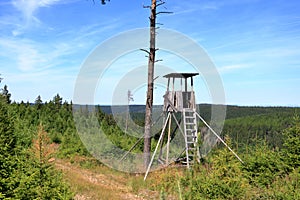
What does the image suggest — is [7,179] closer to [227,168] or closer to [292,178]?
[227,168]

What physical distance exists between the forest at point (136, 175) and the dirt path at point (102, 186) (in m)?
0.12

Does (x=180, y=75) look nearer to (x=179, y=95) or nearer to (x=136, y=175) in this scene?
(x=179, y=95)

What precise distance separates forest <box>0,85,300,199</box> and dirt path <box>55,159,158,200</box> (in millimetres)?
122

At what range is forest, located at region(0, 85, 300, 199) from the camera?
5.44 m

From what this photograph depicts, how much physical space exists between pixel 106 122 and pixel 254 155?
11.1 m

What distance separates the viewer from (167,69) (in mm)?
13445

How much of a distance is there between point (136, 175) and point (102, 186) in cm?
263

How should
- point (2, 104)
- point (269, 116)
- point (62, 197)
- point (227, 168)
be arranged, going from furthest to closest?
point (269, 116), point (2, 104), point (227, 168), point (62, 197)

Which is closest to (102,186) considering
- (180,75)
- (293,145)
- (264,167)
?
(264,167)

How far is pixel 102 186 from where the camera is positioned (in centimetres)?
1062

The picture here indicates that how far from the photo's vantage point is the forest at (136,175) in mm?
5438

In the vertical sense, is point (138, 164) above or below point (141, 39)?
below

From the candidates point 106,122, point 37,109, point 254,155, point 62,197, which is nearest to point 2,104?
point 62,197

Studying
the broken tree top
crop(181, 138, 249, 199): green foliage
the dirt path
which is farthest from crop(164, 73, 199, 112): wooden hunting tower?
crop(181, 138, 249, 199): green foliage
